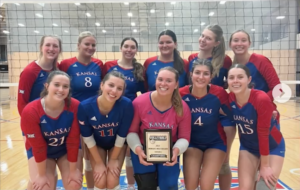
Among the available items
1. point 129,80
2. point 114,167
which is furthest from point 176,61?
point 114,167

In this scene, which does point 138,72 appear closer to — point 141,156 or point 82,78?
point 82,78

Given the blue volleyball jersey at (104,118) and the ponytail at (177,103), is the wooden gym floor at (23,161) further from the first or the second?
the ponytail at (177,103)

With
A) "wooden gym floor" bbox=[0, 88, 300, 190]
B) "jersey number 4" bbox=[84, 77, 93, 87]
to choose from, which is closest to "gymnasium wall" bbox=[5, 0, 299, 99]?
"wooden gym floor" bbox=[0, 88, 300, 190]

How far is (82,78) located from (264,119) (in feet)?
6.16

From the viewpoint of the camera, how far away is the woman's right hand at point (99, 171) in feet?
7.75

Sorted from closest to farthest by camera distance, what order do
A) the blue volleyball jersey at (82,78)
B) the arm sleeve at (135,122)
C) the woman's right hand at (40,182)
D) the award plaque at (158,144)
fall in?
the award plaque at (158,144) → the woman's right hand at (40,182) → the arm sleeve at (135,122) → the blue volleyball jersey at (82,78)

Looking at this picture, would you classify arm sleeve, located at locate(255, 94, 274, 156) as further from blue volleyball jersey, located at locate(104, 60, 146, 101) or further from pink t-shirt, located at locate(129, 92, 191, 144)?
blue volleyball jersey, located at locate(104, 60, 146, 101)

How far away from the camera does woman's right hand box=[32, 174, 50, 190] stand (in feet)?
7.52

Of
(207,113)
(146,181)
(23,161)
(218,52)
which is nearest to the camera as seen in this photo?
(146,181)

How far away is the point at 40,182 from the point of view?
2299mm

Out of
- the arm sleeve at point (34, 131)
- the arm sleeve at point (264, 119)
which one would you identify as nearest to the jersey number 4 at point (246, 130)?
the arm sleeve at point (264, 119)

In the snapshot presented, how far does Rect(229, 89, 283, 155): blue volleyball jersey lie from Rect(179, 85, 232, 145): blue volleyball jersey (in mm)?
108

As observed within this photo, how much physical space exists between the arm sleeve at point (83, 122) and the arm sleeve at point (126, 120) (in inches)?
12.0

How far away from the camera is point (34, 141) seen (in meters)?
2.25
